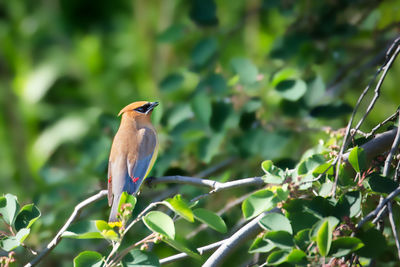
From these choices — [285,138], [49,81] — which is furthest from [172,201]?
[49,81]

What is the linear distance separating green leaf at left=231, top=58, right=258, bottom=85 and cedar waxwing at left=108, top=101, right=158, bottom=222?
54cm

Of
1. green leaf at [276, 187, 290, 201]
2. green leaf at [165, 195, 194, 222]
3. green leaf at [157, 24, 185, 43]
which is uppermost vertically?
green leaf at [157, 24, 185, 43]

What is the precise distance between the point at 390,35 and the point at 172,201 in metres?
2.50

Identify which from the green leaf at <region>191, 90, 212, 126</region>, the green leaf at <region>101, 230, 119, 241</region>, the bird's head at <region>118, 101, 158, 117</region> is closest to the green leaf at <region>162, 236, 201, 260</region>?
the green leaf at <region>101, 230, 119, 241</region>

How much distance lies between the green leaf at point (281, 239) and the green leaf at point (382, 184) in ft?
1.05

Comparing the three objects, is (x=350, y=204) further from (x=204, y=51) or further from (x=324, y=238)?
(x=204, y=51)

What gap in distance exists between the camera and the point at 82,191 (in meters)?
3.18

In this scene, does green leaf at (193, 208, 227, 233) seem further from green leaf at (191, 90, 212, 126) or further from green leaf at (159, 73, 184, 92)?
green leaf at (159, 73, 184, 92)

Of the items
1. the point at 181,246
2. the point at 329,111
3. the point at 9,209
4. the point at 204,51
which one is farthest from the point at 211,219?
the point at 204,51

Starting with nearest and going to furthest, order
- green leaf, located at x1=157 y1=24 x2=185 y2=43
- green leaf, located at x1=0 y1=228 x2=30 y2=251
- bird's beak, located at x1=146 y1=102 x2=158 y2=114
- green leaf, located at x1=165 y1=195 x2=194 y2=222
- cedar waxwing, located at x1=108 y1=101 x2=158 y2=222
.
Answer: green leaf, located at x1=165 y1=195 x2=194 y2=222 < green leaf, located at x1=0 y1=228 x2=30 y2=251 < cedar waxwing, located at x1=108 y1=101 x2=158 y2=222 < bird's beak, located at x1=146 y1=102 x2=158 y2=114 < green leaf, located at x1=157 y1=24 x2=185 y2=43

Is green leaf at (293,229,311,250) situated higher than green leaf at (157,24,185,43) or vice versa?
A: green leaf at (157,24,185,43)

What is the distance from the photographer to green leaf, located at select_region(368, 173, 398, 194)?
68.6 inches

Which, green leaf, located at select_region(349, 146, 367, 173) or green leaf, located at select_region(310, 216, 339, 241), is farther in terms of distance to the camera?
green leaf, located at select_region(349, 146, 367, 173)

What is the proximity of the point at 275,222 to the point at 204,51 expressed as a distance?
1.77 meters
